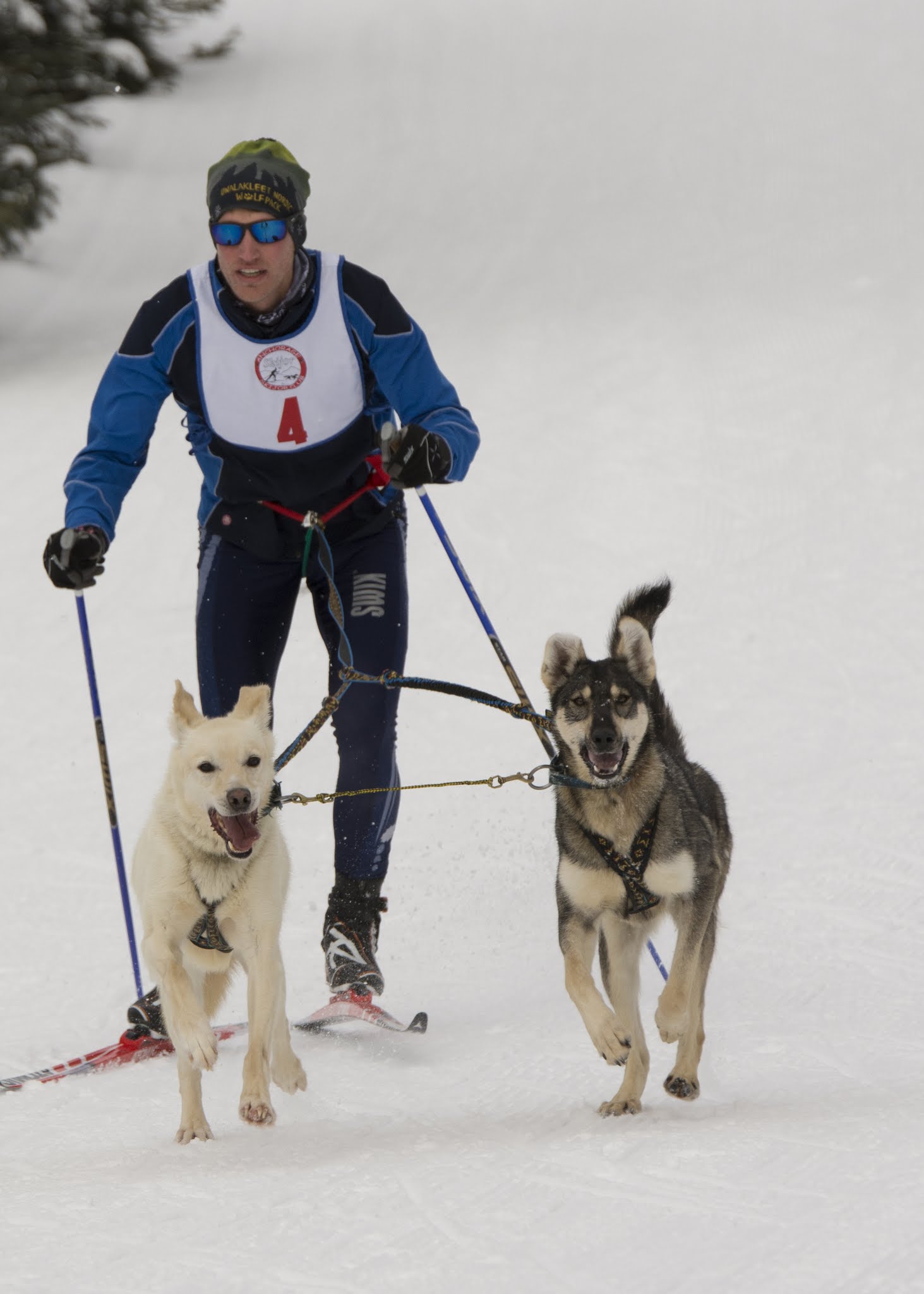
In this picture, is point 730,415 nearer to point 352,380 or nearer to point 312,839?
point 312,839

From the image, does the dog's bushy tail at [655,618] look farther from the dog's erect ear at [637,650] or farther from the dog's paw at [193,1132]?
the dog's paw at [193,1132]

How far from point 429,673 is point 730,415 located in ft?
11.8

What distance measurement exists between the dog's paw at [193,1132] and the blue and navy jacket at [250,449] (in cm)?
138

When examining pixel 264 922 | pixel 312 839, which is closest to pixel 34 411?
pixel 312 839

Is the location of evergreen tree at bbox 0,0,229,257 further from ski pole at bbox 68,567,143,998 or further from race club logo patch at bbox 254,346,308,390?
race club logo patch at bbox 254,346,308,390

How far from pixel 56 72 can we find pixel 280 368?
518 inches

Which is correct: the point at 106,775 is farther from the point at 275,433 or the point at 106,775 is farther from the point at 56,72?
the point at 56,72

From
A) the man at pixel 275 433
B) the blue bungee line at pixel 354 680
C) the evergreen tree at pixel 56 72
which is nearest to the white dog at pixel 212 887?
the blue bungee line at pixel 354 680

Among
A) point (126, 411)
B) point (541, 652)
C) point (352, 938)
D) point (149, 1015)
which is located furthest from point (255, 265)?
point (541, 652)

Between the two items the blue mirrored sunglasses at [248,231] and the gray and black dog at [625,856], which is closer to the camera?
the gray and black dog at [625,856]

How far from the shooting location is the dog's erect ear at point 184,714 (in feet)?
10.8

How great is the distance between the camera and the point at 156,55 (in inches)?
710

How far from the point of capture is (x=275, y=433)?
3592 millimetres

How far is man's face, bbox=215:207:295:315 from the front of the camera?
3.39 m
